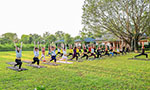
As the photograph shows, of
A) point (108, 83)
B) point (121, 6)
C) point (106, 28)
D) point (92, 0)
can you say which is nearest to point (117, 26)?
point (106, 28)

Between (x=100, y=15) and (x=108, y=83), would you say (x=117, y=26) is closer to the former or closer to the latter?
(x=100, y=15)

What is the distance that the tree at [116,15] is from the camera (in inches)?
867

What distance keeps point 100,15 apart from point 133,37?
841 cm

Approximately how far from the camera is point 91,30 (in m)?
24.7

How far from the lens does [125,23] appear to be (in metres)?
24.9

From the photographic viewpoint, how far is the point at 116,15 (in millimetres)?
23547

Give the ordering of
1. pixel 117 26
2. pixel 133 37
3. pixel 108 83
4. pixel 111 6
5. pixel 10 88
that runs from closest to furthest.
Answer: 1. pixel 10 88
2. pixel 108 83
3. pixel 111 6
4. pixel 117 26
5. pixel 133 37

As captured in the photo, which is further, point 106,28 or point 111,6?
point 106,28

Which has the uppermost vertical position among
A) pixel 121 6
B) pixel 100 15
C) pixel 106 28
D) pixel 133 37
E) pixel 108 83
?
pixel 121 6

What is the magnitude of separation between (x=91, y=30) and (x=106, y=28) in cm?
286

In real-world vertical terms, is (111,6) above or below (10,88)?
above

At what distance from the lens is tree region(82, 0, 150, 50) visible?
2202cm

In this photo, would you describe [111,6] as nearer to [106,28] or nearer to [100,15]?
[100,15]

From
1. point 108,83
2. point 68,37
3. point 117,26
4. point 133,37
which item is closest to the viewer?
point 108,83
